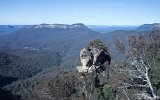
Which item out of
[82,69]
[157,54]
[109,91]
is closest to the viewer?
[157,54]

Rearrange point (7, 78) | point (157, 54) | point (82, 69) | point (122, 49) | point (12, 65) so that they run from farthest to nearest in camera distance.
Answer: point (12, 65)
point (7, 78)
point (82, 69)
point (157, 54)
point (122, 49)

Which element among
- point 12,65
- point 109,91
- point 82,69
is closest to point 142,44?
point 109,91

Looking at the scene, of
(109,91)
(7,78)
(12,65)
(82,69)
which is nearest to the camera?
(109,91)

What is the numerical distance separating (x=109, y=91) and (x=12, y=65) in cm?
13405

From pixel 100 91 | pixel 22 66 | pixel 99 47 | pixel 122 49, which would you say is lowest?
pixel 22 66

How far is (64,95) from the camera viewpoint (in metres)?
36.0

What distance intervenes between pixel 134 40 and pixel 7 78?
117 m

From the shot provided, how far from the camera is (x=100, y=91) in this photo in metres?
37.9

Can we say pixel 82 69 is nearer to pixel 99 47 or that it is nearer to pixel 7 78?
pixel 99 47

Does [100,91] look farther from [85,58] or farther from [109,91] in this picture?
[85,58]

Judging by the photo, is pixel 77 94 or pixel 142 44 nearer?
pixel 142 44

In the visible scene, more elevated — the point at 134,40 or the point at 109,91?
the point at 134,40

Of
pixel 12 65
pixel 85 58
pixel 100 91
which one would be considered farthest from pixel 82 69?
pixel 12 65

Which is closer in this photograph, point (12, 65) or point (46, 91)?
point (46, 91)
